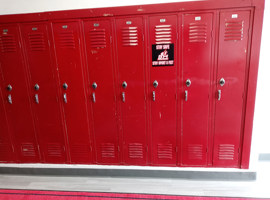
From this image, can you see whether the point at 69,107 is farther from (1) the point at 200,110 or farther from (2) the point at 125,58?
(1) the point at 200,110

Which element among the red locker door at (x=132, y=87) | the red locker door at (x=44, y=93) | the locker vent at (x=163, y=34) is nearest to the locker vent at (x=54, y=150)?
the red locker door at (x=44, y=93)

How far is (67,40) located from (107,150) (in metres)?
1.56

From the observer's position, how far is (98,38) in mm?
2299

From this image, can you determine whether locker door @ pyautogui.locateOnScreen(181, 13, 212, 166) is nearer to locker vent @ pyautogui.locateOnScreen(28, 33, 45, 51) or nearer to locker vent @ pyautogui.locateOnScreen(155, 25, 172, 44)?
locker vent @ pyautogui.locateOnScreen(155, 25, 172, 44)

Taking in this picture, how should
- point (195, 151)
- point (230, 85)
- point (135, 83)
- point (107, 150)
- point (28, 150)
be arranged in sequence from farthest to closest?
point (28, 150) → point (107, 150) → point (195, 151) → point (135, 83) → point (230, 85)

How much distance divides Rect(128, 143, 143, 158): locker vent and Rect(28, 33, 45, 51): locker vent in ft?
5.69

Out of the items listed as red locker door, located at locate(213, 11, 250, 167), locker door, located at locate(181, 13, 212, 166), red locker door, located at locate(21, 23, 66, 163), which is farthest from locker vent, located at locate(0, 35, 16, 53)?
red locker door, located at locate(213, 11, 250, 167)

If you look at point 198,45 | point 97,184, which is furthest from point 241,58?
point 97,184

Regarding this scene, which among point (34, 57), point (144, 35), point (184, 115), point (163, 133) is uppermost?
point (144, 35)

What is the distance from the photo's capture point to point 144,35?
7.30 ft

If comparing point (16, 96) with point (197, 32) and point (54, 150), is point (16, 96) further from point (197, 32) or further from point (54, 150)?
point (197, 32)

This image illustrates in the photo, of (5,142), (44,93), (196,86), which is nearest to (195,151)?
(196,86)

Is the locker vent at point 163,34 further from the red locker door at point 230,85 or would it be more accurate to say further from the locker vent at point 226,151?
the locker vent at point 226,151

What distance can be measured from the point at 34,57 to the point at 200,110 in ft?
7.38
